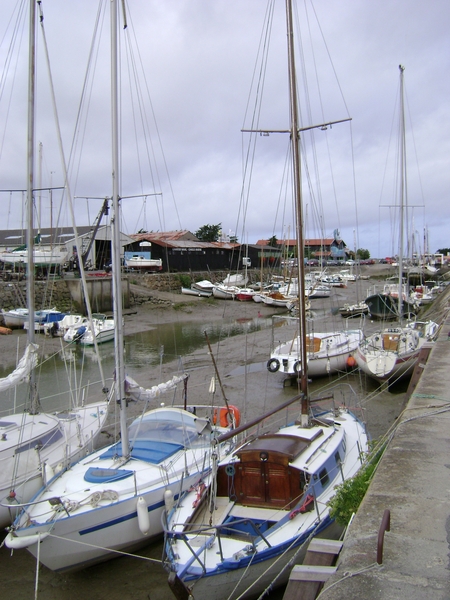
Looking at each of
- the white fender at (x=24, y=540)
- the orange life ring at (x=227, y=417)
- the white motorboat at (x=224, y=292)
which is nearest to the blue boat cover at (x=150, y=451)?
the orange life ring at (x=227, y=417)

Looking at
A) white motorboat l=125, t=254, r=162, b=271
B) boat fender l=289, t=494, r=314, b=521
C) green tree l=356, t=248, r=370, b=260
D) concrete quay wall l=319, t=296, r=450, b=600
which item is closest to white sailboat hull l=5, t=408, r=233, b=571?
boat fender l=289, t=494, r=314, b=521

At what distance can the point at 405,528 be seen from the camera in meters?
5.37

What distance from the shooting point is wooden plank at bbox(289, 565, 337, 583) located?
5.65 metres

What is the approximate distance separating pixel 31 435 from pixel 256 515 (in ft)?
19.3

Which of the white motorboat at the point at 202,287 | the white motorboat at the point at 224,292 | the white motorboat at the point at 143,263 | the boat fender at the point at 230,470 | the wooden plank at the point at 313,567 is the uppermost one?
the white motorboat at the point at 143,263

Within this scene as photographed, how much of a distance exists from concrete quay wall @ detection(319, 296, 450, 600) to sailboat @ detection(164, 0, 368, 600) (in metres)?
1.71

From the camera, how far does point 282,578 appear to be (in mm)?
8203

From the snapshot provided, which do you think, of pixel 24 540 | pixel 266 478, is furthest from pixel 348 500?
pixel 24 540

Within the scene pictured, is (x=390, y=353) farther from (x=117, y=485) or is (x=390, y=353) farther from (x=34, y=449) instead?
(x=34, y=449)

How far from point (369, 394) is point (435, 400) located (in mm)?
10751

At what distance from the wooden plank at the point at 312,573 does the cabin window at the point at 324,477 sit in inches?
143

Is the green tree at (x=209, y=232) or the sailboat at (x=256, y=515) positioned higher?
the green tree at (x=209, y=232)

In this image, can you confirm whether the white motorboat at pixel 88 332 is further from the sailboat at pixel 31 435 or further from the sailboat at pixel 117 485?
the sailboat at pixel 117 485

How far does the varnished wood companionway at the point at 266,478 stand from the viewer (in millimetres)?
9133
